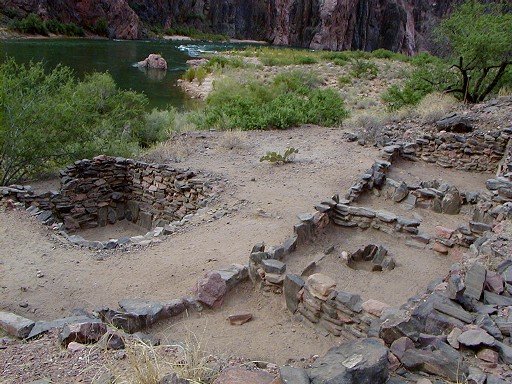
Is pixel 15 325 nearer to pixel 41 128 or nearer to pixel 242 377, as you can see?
pixel 242 377

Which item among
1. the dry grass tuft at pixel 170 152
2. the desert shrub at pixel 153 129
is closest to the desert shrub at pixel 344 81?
the desert shrub at pixel 153 129

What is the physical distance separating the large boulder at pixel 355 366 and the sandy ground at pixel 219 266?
1479 millimetres

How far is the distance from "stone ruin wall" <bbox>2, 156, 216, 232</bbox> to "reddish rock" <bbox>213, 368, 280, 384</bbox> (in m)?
5.98

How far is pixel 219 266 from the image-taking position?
21.4 ft

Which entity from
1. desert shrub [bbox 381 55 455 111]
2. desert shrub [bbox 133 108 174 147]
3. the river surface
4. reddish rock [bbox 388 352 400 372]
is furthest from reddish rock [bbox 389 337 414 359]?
the river surface

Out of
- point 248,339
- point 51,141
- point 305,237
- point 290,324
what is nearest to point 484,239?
point 305,237

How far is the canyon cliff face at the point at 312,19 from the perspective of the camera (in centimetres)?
7881

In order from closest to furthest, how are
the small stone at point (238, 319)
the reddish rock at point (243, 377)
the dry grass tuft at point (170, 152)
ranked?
the reddish rock at point (243, 377) < the small stone at point (238, 319) < the dry grass tuft at point (170, 152)

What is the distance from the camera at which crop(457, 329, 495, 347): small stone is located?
3424mm

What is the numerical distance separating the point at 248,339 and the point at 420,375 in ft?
6.75

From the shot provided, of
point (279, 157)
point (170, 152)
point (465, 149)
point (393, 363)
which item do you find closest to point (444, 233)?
point (393, 363)

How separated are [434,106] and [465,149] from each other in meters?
3.13

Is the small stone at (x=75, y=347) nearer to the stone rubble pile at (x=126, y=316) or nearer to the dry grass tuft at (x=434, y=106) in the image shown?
the stone rubble pile at (x=126, y=316)

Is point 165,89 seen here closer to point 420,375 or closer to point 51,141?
point 51,141
